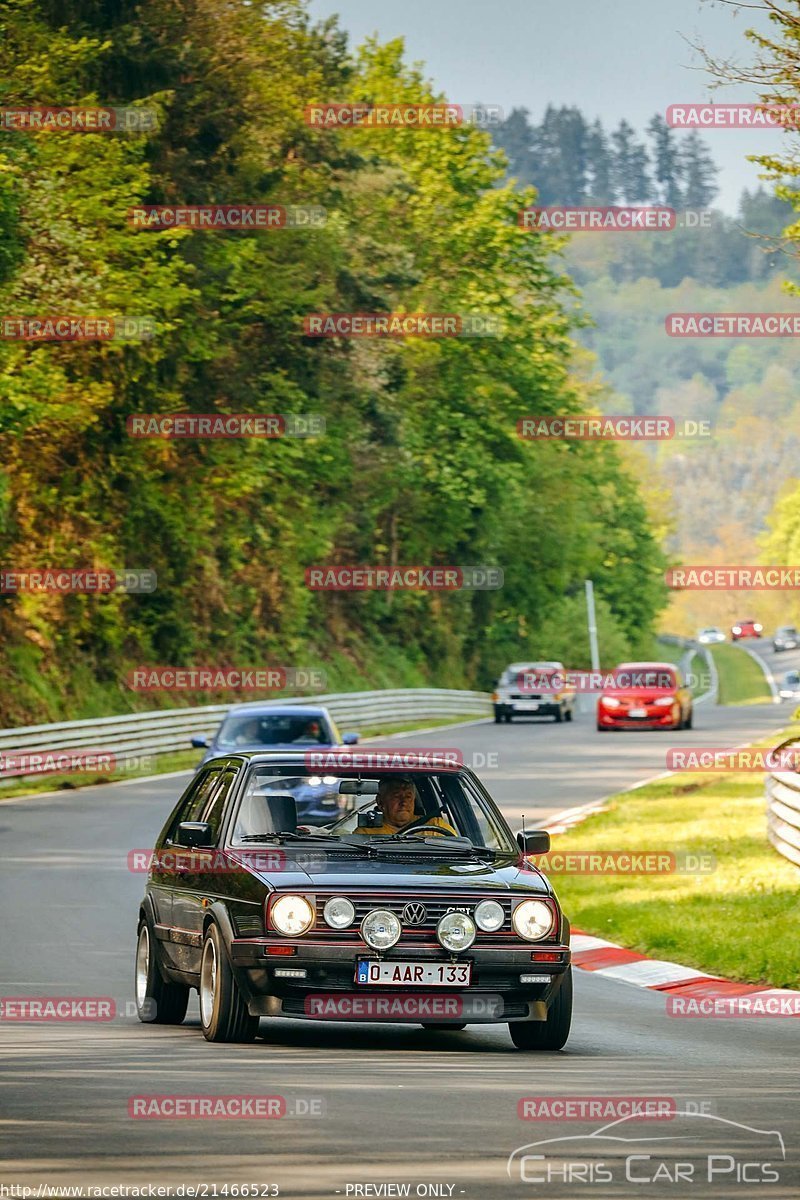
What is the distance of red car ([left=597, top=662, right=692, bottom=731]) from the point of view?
51844mm

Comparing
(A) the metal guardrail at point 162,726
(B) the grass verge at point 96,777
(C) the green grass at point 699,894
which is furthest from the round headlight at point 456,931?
(B) the grass verge at point 96,777

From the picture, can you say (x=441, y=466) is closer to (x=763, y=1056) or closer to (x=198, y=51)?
(x=198, y=51)

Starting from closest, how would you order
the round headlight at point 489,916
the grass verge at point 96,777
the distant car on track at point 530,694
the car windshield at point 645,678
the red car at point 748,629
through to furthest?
the round headlight at point 489,916 → the grass verge at point 96,777 → the car windshield at point 645,678 → the distant car on track at point 530,694 → the red car at point 748,629

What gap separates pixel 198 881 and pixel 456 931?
65.6 inches

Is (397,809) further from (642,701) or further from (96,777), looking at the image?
(642,701)

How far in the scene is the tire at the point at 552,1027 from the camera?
35.4 feet

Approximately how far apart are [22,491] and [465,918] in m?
35.3

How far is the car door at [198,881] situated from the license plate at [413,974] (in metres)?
0.98

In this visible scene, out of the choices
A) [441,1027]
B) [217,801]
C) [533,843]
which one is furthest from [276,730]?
[441,1027]

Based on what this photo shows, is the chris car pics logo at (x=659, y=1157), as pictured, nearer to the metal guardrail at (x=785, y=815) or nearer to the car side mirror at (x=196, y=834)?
the car side mirror at (x=196, y=834)

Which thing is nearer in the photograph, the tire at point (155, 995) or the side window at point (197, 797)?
the tire at point (155, 995)

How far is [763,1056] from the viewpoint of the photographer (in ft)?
35.7

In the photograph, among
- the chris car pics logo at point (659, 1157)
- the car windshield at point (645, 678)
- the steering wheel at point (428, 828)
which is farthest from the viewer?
the car windshield at point (645, 678)

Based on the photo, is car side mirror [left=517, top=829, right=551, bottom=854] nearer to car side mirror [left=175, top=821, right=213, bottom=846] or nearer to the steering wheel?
the steering wheel
